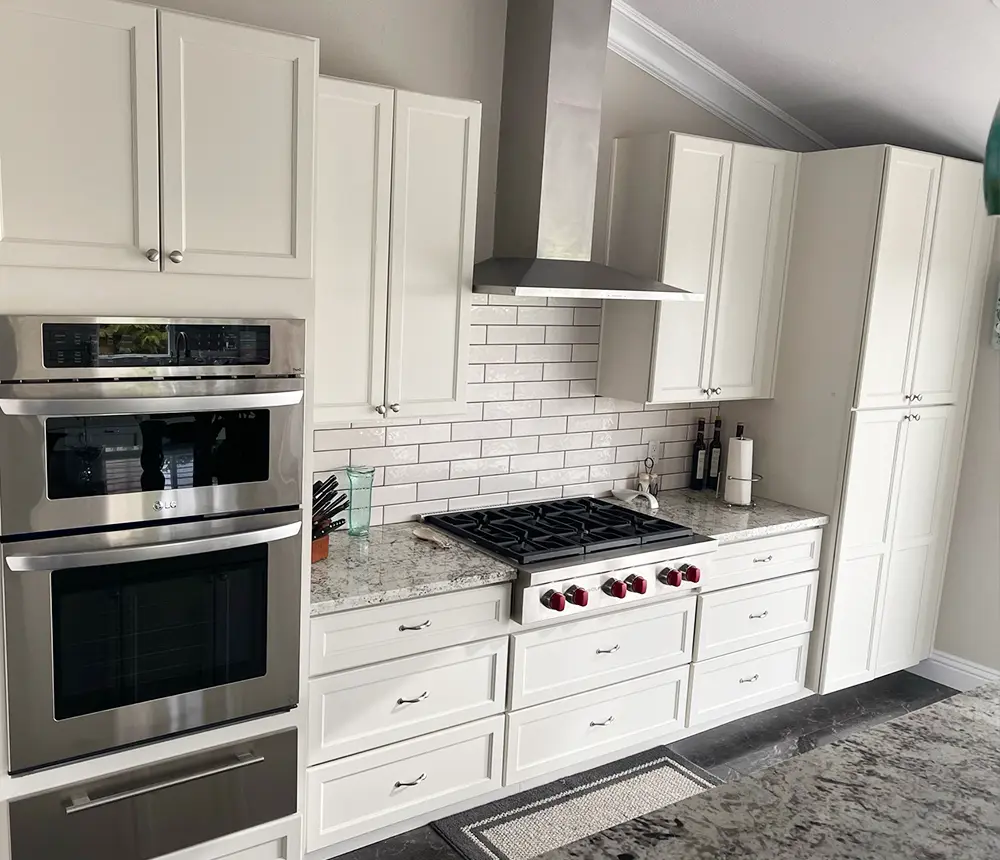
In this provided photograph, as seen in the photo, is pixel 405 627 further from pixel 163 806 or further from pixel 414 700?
pixel 163 806

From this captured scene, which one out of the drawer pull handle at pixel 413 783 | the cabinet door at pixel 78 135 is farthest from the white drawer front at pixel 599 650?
the cabinet door at pixel 78 135

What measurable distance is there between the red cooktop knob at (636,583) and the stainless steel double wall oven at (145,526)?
1.26m

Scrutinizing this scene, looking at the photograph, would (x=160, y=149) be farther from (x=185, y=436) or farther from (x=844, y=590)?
(x=844, y=590)

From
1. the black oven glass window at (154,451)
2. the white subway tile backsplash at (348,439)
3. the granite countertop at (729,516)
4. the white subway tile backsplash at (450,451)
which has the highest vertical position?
the black oven glass window at (154,451)

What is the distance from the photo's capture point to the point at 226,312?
2.31m

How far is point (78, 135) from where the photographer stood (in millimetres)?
2064

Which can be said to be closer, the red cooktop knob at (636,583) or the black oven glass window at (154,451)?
the black oven glass window at (154,451)

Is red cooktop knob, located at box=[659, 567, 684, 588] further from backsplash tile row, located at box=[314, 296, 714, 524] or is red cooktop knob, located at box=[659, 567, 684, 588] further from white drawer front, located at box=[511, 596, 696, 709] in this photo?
backsplash tile row, located at box=[314, 296, 714, 524]

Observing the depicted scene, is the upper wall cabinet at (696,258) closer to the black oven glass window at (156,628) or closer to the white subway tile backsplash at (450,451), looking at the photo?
the white subway tile backsplash at (450,451)

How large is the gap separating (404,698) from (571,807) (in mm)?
841

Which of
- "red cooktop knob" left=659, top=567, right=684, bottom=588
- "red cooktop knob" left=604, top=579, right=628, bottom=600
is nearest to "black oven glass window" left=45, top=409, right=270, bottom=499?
"red cooktop knob" left=604, top=579, right=628, bottom=600

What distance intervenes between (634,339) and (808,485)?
3.46 feet

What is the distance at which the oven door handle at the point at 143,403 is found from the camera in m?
2.04

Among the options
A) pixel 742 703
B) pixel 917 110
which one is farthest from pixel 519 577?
pixel 917 110
